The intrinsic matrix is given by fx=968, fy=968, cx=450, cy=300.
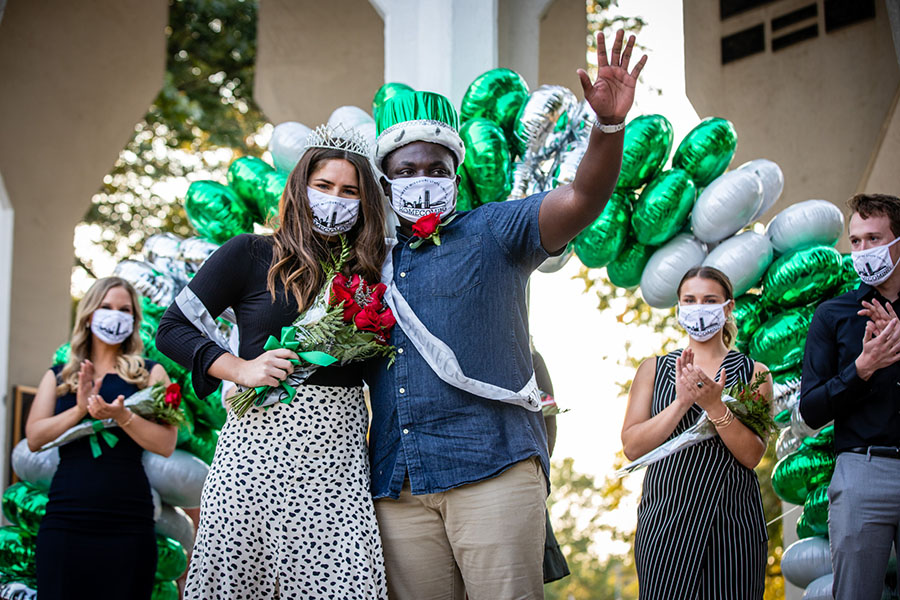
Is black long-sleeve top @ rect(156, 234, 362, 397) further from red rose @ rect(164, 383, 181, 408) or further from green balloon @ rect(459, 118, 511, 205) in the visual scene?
green balloon @ rect(459, 118, 511, 205)

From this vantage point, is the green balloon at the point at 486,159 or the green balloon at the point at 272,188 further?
the green balloon at the point at 272,188

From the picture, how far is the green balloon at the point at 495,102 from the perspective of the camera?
499 centimetres

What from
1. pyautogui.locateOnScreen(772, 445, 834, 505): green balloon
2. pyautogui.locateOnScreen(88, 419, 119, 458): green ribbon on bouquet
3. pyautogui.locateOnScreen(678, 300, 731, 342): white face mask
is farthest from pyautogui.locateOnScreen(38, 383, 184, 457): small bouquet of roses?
pyautogui.locateOnScreen(772, 445, 834, 505): green balloon

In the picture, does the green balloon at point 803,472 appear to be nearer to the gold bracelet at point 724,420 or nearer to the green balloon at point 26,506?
the gold bracelet at point 724,420

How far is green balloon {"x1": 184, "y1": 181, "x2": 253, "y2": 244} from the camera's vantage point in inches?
203

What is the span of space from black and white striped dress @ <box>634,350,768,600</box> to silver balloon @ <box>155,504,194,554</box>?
2.77 m

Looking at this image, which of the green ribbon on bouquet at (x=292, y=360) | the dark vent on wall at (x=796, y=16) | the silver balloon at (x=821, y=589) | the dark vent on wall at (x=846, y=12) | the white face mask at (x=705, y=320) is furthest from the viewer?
the dark vent on wall at (x=796, y=16)

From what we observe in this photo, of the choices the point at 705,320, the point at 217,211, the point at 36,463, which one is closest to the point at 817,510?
the point at 705,320

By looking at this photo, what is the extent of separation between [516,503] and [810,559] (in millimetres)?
2625

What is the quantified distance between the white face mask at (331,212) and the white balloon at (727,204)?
241 centimetres

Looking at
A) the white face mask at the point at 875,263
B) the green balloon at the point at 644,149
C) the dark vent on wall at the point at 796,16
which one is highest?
the dark vent on wall at the point at 796,16

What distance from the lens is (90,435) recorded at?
4.50 m

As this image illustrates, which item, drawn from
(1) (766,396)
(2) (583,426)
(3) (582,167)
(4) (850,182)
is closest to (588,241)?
(1) (766,396)

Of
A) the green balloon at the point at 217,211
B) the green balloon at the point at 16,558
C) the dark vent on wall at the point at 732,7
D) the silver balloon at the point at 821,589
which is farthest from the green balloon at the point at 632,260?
the dark vent on wall at the point at 732,7
